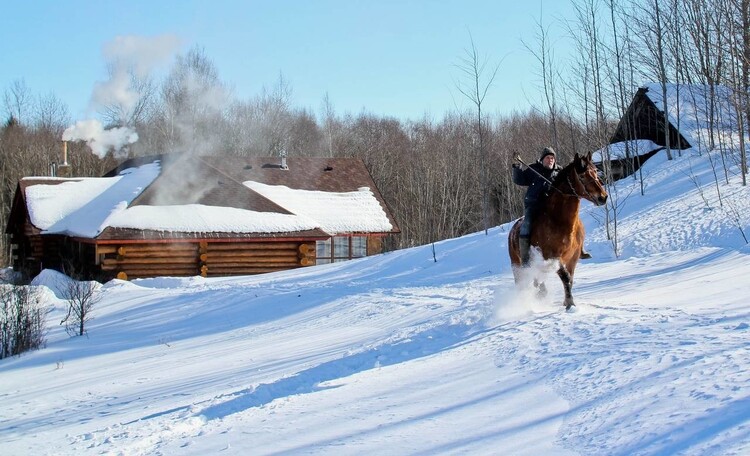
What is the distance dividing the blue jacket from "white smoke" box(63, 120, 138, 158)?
29220 mm

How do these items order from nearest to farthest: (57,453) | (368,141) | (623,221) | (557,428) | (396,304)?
1. (557,428)
2. (57,453)
3. (396,304)
4. (623,221)
5. (368,141)

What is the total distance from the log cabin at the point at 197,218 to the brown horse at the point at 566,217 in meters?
17.8

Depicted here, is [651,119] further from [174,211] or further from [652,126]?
[174,211]

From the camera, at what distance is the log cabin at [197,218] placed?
24.9 m

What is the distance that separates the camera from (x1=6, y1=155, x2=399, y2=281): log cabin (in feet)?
81.8

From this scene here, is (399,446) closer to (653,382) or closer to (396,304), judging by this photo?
→ (653,382)

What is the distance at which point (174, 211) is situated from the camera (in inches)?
1022

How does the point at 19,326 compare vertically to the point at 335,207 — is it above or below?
below

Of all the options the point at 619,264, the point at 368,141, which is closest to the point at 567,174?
the point at 619,264

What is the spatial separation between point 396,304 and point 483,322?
3818 millimetres

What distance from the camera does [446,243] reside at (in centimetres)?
2136

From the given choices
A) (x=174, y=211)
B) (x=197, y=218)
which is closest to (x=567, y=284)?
(x=197, y=218)

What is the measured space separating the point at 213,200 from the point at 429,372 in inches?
864

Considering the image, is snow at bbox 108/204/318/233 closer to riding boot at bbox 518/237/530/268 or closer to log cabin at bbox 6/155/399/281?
log cabin at bbox 6/155/399/281
